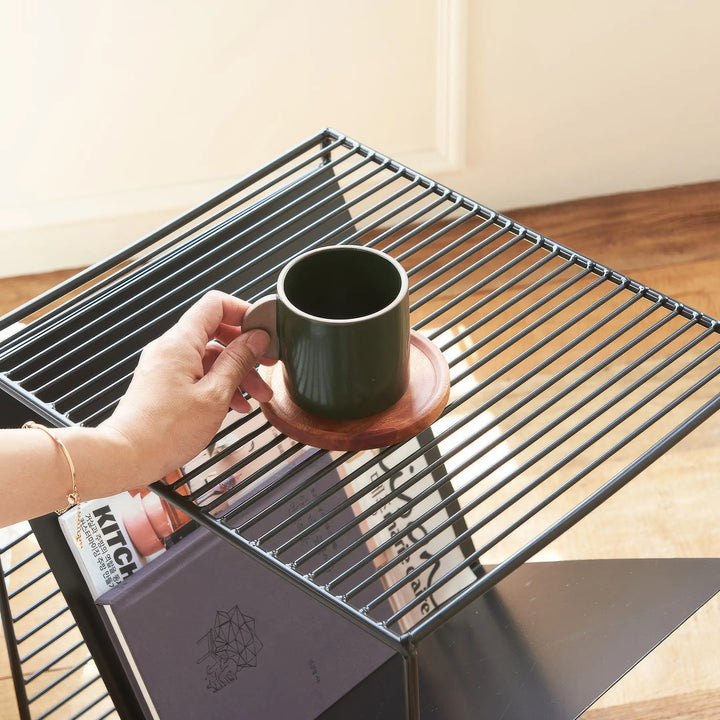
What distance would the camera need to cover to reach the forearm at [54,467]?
2.56 ft

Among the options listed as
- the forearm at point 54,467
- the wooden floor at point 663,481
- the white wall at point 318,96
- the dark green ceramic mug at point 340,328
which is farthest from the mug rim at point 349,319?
the white wall at point 318,96

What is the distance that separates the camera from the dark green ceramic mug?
0.79 m

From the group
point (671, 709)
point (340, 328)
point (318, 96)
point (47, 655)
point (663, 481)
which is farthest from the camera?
point (318, 96)

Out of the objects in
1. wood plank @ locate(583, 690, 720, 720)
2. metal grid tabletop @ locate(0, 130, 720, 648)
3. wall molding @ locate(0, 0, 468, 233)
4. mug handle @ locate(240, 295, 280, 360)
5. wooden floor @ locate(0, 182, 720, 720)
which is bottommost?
wood plank @ locate(583, 690, 720, 720)

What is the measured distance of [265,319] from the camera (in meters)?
0.85

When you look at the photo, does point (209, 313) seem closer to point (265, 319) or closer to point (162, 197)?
point (265, 319)

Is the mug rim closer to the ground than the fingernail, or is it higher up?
higher up

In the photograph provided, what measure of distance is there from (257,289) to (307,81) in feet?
3.48

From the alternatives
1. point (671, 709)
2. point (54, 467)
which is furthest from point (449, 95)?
point (54, 467)

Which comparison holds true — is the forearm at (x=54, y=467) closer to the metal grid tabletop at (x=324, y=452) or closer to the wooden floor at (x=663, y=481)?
the metal grid tabletop at (x=324, y=452)

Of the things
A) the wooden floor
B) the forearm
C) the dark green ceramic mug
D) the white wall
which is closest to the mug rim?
the dark green ceramic mug

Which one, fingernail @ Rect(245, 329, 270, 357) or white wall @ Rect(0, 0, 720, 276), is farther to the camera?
white wall @ Rect(0, 0, 720, 276)

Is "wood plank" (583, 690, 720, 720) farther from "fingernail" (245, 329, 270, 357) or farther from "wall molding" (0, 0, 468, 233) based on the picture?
"wall molding" (0, 0, 468, 233)

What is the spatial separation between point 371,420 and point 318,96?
1299 mm
